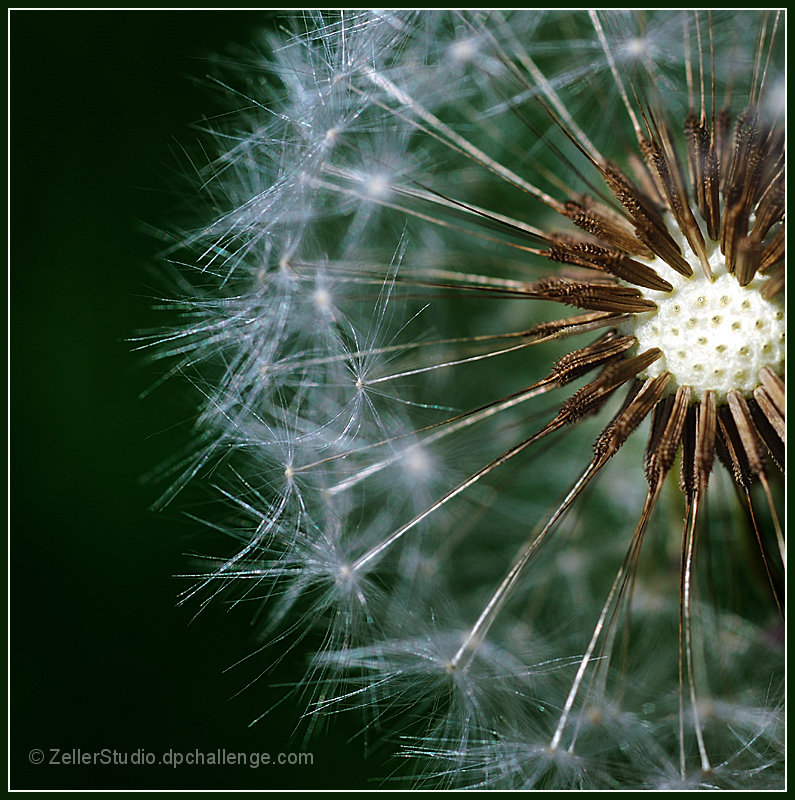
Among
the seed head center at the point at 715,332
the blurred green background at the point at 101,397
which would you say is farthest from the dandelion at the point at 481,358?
the blurred green background at the point at 101,397

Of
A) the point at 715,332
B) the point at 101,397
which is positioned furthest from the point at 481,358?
the point at 101,397

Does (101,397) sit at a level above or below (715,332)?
above

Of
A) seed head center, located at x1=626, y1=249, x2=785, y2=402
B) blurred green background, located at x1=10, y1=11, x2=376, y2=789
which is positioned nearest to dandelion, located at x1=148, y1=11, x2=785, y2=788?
seed head center, located at x1=626, y1=249, x2=785, y2=402

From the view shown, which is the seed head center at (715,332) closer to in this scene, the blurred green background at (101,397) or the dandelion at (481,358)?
the dandelion at (481,358)

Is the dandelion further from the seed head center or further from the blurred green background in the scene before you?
the blurred green background

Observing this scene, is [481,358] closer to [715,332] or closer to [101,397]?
[715,332]

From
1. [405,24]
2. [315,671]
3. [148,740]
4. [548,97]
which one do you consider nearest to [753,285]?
[548,97]

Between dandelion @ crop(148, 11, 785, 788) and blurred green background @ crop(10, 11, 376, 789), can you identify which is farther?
blurred green background @ crop(10, 11, 376, 789)
